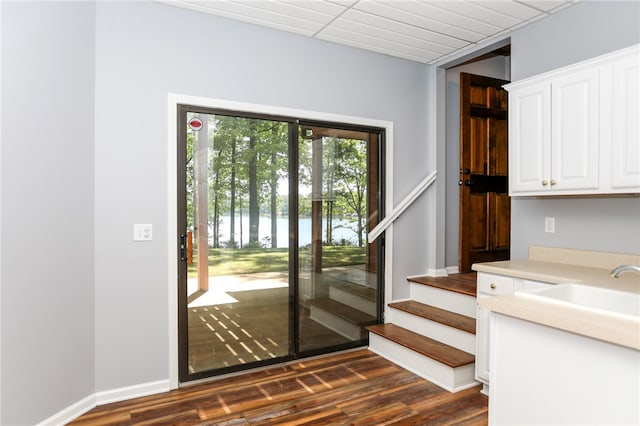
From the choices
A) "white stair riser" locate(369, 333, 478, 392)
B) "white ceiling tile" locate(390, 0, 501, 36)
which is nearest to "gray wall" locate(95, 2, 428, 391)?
"white ceiling tile" locate(390, 0, 501, 36)

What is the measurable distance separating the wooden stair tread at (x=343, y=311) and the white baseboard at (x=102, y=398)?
4.32 ft

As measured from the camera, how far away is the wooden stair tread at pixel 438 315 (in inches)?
117

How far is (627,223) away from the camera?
2.43 meters

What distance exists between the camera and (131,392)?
2.62 m

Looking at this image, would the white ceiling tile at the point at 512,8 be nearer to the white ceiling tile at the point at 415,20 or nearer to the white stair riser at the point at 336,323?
the white ceiling tile at the point at 415,20

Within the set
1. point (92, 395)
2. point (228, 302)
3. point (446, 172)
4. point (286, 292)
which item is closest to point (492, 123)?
point (446, 172)

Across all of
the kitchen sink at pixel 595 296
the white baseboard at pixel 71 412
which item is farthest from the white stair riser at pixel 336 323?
the kitchen sink at pixel 595 296

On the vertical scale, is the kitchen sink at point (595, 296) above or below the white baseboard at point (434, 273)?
above

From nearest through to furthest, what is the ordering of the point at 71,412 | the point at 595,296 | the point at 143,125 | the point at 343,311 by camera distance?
the point at 595,296
the point at 71,412
the point at 143,125
the point at 343,311

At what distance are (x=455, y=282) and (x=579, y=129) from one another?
1.70 meters

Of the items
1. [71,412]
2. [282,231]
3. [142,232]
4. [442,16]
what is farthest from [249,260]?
[442,16]

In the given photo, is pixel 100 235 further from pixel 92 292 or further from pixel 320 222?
pixel 320 222

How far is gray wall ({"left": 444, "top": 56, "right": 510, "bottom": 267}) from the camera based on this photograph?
13.6 ft

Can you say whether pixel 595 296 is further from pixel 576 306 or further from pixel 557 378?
pixel 557 378
